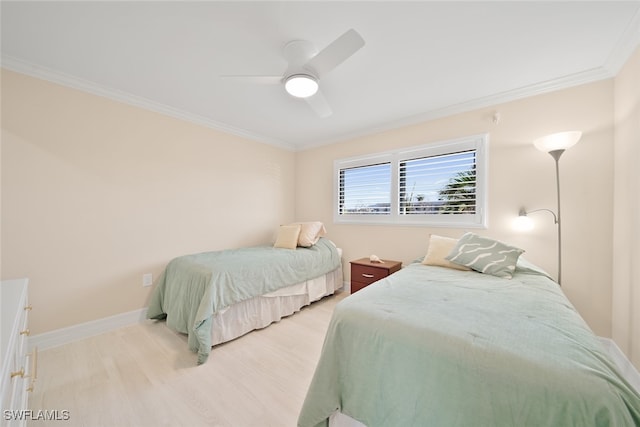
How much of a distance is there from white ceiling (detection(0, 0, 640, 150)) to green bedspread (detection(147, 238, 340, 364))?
5.33 feet

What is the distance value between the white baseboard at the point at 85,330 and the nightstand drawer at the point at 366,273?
2.38m

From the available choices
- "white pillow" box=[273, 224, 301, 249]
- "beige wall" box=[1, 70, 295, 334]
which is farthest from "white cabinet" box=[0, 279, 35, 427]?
"white pillow" box=[273, 224, 301, 249]

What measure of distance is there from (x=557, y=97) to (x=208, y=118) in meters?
3.76

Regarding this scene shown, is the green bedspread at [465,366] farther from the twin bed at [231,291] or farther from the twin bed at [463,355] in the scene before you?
the twin bed at [231,291]

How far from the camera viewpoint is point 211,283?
192 centimetres

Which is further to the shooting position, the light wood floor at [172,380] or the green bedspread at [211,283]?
the green bedspread at [211,283]

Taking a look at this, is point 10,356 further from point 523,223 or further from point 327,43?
point 523,223

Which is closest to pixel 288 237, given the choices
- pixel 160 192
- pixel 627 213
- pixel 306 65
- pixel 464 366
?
pixel 160 192

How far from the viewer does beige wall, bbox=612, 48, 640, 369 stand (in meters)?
1.59

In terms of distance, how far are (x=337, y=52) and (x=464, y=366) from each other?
1735 millimetres

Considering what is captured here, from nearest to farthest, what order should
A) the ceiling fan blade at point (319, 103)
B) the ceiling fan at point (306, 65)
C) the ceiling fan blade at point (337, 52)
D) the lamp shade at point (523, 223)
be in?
the ceiling fan blade at point (337, 52)
the ceiling fan at point (306, 65)
the ceiling fan blade at point (319, 103)
the lamp shade at point (523, 223)

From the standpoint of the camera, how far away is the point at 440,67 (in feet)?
6.31

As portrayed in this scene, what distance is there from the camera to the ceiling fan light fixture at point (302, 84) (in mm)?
1672

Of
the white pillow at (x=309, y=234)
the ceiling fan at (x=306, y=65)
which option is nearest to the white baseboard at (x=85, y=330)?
the white pillow at (x=309, y=234)
